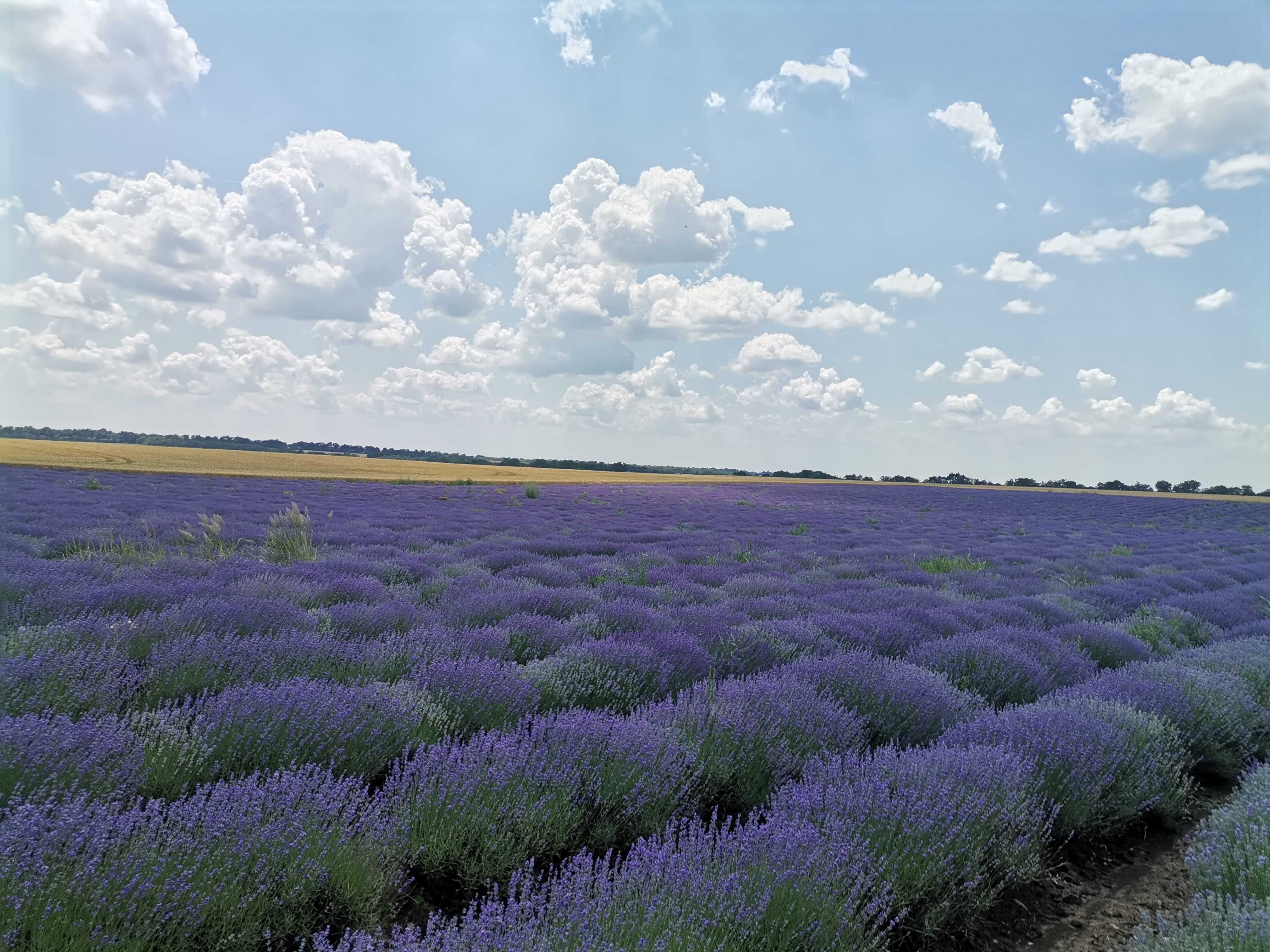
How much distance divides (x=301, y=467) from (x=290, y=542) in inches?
1288

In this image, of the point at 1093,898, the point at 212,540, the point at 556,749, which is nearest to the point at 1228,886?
the point at 1093,898

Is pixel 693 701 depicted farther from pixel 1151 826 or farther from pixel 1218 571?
pixel 1218 571

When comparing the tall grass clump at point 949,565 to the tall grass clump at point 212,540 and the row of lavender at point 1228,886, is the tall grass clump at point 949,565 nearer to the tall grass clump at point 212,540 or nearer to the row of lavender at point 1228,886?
the row of lavender at point 1228,886

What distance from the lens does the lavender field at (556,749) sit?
1.78m

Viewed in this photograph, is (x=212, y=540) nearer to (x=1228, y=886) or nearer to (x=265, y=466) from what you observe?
(x=1228, y=886)

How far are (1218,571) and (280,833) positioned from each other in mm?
12680

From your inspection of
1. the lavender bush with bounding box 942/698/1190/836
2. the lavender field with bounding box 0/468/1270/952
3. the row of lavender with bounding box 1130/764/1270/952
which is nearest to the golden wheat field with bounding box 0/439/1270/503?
the lavender field with bounding box 0/468/1270/952

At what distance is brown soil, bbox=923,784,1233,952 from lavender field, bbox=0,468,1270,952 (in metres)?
0.09

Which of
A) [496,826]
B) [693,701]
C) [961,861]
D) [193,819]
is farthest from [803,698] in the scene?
[193,819]

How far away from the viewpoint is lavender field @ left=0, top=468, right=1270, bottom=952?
5.84 ft

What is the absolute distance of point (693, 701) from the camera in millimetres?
3316

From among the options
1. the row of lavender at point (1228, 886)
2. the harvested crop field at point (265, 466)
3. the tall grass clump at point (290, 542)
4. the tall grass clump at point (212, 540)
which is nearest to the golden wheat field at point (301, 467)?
the harvested crop field at point (265, 466)

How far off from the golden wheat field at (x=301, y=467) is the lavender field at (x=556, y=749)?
2524cm

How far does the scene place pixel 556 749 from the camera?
2602 mm
